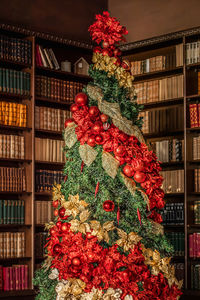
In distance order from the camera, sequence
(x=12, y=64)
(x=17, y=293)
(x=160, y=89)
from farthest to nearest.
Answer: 1. (x=160, y=89)
2. (x=12, y=64)
3. (x=17, y=293)

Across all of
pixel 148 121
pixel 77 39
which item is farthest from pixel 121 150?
pixel 77 39

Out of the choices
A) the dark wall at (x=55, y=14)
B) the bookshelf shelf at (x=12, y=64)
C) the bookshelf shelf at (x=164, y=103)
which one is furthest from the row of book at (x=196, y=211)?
the dark wall at (x=55, y=14)

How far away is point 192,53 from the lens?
620 cm

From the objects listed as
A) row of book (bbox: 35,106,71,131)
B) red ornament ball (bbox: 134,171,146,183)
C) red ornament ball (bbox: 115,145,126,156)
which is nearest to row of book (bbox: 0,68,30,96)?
row of book (bbox: 35,106,71,131)

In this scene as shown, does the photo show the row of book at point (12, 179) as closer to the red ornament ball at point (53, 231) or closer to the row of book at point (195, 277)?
the row of book at point (195, 277)

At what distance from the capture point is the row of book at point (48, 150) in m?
6.05

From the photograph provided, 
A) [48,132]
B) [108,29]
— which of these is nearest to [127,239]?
[108,29]

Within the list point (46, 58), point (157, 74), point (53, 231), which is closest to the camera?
point (53, 231)

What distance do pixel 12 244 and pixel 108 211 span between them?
8.26ft

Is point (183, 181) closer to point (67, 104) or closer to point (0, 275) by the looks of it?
point (67, 104)

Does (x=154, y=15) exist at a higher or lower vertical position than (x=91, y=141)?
higher

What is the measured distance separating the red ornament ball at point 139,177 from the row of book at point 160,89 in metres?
2.91

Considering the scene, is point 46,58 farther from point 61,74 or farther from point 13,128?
point 13,128

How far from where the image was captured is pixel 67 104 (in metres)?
6.42
